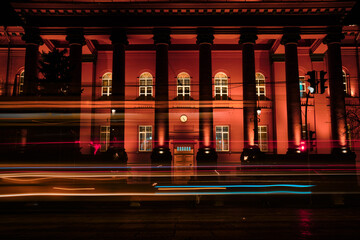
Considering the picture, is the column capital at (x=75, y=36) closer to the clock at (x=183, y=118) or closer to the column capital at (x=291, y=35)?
the clock at (x=183, y=118)

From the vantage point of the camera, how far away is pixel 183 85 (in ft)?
88.4

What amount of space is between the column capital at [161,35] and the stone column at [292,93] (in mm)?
9699

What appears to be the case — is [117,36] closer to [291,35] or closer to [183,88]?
[183,88]

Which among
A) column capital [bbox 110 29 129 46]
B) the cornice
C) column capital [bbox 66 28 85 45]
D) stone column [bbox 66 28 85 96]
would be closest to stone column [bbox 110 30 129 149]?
column capital [bbox 110 29 129 46]

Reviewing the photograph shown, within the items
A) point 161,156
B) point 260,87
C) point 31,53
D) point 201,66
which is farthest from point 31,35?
point 260,87

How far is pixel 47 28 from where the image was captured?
23375mm

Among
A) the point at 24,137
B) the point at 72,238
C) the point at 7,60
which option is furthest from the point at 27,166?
the point at 7,60

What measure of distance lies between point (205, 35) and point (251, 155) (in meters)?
10.5

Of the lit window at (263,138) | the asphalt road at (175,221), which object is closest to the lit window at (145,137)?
the lit window at (263,138)

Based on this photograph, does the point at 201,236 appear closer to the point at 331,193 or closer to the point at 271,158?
the point at 331,193

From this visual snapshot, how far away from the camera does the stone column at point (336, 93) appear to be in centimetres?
2217

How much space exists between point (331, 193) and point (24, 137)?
11.9 meters

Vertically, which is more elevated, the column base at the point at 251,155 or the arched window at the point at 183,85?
the arched window at the point at 183,85

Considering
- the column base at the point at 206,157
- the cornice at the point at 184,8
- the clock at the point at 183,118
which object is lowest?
the column base at the point at 206,157
